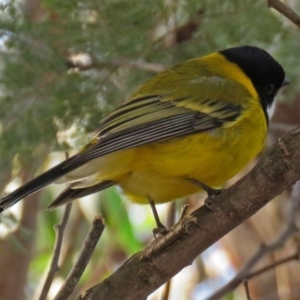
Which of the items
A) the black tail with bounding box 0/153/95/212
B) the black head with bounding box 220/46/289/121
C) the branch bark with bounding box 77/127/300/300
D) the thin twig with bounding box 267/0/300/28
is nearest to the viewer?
the branch bark with bounding box 77/127/300/300

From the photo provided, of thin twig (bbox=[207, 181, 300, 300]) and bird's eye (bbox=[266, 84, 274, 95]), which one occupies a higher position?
bird's eye (bbox=[266, 84, 274, 95])

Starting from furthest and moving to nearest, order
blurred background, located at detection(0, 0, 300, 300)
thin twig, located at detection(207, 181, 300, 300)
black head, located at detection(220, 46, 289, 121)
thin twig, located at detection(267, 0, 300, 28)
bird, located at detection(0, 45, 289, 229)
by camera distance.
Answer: black head, located at detection(220, 46, 289, 121)
blurred background, located at detection(0, 0, 300, 300)
thin twig, located at detection(207, 181, 300, 300)
bird, located at detection(0, 45, 289, 229)
thin twig, located at detection(267, 0, 300, 28)

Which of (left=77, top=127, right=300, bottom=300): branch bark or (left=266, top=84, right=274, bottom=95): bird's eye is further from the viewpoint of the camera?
(left=266, top=84, right=274, bottom=95): bird's eye

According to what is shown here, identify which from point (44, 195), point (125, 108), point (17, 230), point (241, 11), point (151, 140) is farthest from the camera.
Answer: point (44, 195)

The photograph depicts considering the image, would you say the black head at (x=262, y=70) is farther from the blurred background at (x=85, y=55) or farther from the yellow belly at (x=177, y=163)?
the yellow belly at (x=177, y=163)

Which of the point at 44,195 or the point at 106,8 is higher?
the point at 44,195

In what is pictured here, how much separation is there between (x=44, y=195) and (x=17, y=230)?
893 millimetres

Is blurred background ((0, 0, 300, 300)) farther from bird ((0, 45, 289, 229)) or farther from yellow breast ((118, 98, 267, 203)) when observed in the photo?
yellow breast ((118, 98, 267, 203))

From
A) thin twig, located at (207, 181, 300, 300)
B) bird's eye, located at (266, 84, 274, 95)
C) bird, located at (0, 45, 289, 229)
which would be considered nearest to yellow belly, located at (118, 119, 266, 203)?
bird, located at (0, 45, 289, 229)

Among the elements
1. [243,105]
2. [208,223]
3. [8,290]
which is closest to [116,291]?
[208,223]

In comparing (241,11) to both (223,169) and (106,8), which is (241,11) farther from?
(223,169)

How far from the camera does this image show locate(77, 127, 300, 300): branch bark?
1.61 metres

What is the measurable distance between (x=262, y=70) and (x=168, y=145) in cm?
75

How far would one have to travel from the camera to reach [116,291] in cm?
178
